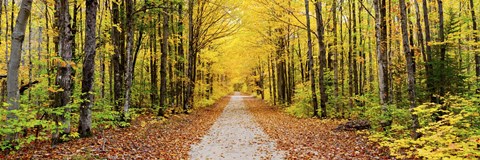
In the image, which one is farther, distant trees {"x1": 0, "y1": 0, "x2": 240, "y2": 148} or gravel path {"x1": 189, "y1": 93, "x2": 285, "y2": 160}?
gravel path {"x1": 189, "y1": 93, "x2": 285, "y2": 160}

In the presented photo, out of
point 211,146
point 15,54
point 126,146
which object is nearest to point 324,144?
point 211,146

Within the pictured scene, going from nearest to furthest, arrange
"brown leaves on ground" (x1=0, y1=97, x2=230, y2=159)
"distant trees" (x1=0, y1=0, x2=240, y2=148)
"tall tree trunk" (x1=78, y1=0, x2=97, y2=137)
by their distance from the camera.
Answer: "distant trees" (x1=0, y1=0, x2=240, y2=148), "brown leaves on ground" (x1=0, y1=97, x2=230, y2=159), "tall tree trunk" (x1=78, y1=0, x2=97, y2=137)

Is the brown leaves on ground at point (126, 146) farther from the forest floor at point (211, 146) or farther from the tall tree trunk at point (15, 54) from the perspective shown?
the tall tree trunk at point (15, 54)

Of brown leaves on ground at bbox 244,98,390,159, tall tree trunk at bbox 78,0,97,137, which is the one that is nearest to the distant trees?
tall tree trunk at bbox 78,0,97,137

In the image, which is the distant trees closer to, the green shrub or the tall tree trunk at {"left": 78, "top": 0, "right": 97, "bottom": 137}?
the tall tree trunk at {"left": 78, "top": 0, "right": 97, "bottom": 137}

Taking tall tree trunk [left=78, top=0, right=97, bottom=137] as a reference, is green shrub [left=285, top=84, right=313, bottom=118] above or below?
below

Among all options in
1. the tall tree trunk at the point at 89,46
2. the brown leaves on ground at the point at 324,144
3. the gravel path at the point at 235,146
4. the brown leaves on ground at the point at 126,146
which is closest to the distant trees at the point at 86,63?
the tall tree trunk at the point at 89,46

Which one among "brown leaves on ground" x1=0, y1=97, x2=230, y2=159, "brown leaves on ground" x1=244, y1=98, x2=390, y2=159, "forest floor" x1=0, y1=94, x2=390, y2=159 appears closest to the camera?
"brown leaves on ground" x1=0, y1=97, x2=230, y2=159

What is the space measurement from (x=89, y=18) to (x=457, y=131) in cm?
960

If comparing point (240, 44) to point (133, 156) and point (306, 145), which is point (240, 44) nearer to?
point (306, 145)

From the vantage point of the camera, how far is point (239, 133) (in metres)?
12.1

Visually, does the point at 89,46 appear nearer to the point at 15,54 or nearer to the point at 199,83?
the point at 15,54

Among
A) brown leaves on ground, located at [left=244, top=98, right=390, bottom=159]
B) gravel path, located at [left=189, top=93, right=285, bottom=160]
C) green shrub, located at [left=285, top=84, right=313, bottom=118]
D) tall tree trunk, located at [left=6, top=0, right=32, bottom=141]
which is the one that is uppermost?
tall tree trunk, located at [left=6, top=0, right=32, bottom=141]

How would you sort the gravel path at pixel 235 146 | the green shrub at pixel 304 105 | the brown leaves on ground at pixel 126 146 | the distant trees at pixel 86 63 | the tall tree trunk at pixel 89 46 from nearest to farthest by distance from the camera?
the distant trees at pixel 86 63
the brown leaves on ground at pixel 126 146
the gravel path at pixel 235 146
the tall tree trunk at pixel 89 46
the green shrub at pixel 304 105
